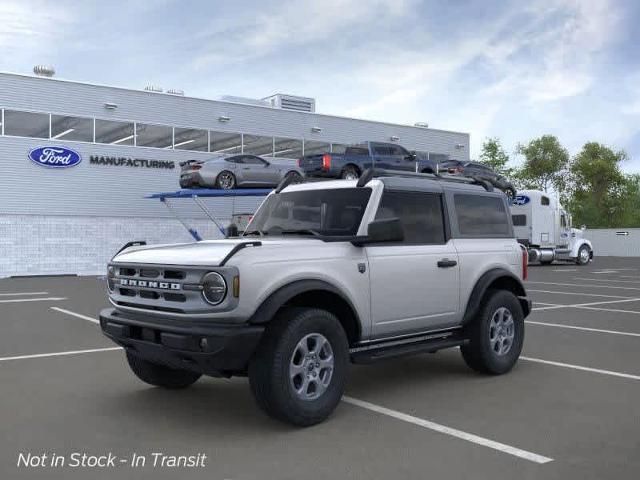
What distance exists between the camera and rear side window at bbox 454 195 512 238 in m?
6.97

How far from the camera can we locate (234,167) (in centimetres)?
2384

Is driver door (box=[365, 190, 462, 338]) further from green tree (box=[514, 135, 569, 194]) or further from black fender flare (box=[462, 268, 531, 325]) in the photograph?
green tree (box=[514, 135, 569, 194])

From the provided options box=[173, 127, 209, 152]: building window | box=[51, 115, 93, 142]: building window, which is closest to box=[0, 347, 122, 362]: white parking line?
box=[51, 115, 93, 142]: building window

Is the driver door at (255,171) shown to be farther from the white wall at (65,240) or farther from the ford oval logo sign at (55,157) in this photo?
the ford oval logo sign at (55,157)

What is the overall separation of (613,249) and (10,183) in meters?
42.5

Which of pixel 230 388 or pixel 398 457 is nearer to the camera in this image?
pixel 398 457

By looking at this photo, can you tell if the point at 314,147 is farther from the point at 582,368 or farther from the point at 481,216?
the point at 582,368

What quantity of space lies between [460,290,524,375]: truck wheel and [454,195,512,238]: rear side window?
67cm

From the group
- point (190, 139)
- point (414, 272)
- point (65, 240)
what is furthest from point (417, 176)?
point (190, 139)

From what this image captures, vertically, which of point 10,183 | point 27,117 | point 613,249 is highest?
point 27,117

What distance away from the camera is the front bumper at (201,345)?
474 centimetres

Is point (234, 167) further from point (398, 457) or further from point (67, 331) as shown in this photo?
point (398, 457)

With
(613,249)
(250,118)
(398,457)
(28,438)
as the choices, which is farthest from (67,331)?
(613,249)

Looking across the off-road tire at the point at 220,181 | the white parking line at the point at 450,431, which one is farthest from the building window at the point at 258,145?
the white parking line at the point at 450,431
